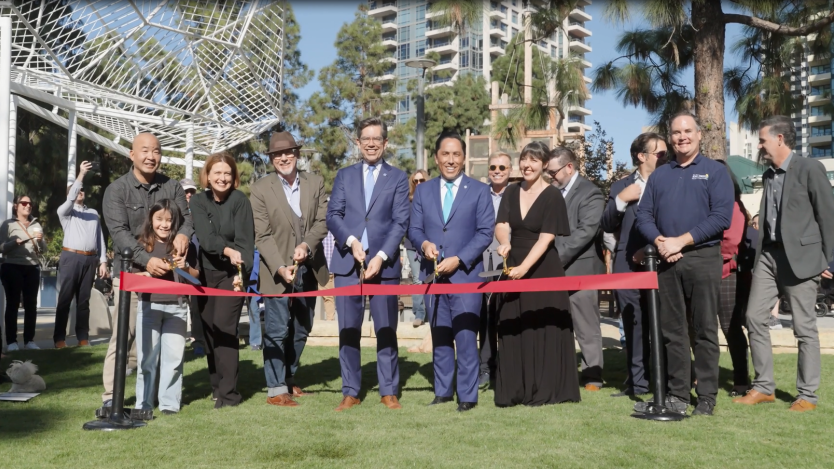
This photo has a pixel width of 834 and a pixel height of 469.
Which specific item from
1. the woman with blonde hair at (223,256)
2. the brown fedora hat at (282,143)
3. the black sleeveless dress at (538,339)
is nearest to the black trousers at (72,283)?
the woman with blonde hair at (223,256)

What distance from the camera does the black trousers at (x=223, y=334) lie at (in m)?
6.13

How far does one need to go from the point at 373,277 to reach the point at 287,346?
4.12 feet

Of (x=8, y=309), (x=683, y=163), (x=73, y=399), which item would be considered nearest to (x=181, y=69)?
(x=8, y=309)

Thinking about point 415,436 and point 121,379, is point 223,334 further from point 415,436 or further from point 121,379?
point 415,436

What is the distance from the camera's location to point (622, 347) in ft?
31.0

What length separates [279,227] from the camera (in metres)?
6.43

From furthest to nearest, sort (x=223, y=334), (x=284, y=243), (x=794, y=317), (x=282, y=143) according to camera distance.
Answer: (x=282, y=143) < (x=284, y=243) < (x=223, y=334) < (x=794, y=317)

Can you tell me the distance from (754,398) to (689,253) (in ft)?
4.30

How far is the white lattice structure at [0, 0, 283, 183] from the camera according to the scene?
1365cm

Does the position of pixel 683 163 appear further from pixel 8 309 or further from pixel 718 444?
pixel 8 309

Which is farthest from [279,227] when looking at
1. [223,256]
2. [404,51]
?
[404,51]

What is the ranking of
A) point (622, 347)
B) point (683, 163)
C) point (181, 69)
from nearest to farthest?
point (683, 163) → point (622, 347) → point (181, 69)

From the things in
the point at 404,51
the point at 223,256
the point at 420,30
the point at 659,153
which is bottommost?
the point at 223,256

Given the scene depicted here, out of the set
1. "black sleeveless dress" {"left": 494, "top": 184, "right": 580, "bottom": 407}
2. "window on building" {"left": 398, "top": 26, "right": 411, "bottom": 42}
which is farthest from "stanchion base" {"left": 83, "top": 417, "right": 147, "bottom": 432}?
"window on building" {"left": 398, "top": 26, "right": 411, "bottom": 42}
